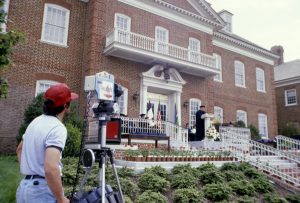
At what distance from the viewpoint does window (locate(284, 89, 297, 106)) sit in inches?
1085

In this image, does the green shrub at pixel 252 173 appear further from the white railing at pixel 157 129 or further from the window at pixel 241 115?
the window at pixel 241 115

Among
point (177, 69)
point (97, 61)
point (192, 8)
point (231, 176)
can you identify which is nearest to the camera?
point (231, 176)

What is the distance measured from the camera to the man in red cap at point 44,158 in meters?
2.10

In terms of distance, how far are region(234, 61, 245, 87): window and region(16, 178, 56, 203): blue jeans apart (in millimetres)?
20638

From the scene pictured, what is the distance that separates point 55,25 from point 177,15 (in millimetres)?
7447

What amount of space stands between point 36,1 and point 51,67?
3267 mm

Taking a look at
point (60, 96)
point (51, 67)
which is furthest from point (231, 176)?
Result: point (51, 67)

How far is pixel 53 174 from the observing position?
2.06 meters

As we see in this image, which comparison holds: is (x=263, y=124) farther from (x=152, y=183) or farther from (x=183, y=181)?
(x=152, y=183)

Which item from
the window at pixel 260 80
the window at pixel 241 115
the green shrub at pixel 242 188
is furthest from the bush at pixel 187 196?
the window at pixel 260 80

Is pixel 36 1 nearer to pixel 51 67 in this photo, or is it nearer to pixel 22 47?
pixel 22 47

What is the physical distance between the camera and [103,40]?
45.0ft

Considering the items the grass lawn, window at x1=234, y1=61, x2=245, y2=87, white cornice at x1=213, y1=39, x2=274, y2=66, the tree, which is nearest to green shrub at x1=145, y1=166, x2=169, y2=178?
the grass lawn

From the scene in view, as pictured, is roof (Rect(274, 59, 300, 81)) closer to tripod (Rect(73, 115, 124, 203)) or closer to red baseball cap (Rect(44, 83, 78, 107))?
tripod (Rect(73, 115, 124, 203))
